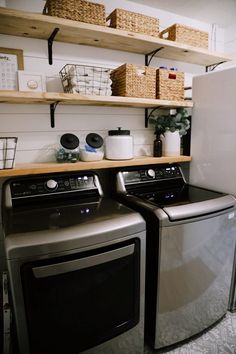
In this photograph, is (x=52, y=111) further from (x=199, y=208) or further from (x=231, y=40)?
(x=231, y=40)

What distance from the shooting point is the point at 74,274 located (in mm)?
1065

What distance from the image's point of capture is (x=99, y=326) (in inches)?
47.1

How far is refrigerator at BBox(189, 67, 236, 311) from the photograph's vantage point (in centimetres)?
161

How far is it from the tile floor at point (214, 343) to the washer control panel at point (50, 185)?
1.14 meters

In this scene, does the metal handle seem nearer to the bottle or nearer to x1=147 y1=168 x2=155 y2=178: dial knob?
x1=147 y1=168 x2=155 y2=178: dial knob

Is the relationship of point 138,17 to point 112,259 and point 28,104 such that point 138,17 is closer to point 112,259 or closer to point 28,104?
point 28,104

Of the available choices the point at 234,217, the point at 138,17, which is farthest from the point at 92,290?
the point at 138,17

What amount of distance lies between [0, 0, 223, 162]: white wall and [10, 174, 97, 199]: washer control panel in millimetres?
266

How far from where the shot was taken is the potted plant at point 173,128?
190 cm

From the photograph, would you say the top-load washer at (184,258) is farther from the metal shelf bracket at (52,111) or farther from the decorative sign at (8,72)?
the decorative sign at (8,72)

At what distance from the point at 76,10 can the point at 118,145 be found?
864 mm

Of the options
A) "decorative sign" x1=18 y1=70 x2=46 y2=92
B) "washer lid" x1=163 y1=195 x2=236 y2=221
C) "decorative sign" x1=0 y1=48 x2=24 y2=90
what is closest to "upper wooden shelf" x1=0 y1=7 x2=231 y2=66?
"decorative sign" x1=0 y1=48 x2=24 y2=90

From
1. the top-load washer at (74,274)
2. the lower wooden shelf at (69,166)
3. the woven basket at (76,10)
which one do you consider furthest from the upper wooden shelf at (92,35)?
the top-load washer at (74,274)

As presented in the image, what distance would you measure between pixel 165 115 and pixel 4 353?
1938mm
